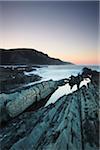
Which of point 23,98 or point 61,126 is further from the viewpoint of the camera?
point 23,98

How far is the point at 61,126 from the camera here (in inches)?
74.9

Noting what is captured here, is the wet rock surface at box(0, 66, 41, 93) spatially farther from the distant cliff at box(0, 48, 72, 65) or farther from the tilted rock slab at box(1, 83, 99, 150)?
the tilted rock slab at box(1, 83, 99, 150)

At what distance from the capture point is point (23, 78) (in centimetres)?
209

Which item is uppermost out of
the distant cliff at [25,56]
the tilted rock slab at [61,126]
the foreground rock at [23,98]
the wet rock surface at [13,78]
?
the distant cliff at [25,56]

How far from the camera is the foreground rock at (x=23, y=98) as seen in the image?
1994 millimetres

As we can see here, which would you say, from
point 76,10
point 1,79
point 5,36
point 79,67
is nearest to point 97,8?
point 76,10

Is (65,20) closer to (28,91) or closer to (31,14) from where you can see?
(31,14)

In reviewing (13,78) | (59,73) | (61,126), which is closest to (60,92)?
(59,73)

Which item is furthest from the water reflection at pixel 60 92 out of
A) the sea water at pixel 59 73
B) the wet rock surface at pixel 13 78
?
the wet rock surface at pixel 13 78

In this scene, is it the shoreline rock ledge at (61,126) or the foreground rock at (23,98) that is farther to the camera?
the foreground rock at (23,98)

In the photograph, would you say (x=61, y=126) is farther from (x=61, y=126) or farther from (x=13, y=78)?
(x=13, y=78)

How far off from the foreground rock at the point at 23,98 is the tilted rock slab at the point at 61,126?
68 mm

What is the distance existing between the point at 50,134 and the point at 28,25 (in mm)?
867

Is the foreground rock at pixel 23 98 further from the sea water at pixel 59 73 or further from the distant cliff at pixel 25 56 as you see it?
the distant cliff at pixel 25 56
